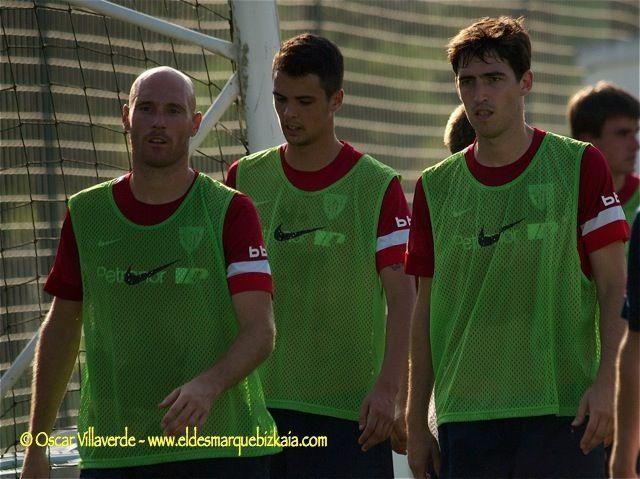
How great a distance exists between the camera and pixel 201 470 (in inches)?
198

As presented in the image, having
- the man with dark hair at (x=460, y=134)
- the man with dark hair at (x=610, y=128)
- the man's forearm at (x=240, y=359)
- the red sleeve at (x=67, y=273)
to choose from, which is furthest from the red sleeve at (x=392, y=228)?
the man with dark hair at (x=610, y=128)

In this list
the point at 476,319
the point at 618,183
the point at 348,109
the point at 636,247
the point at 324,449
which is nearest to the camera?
the point at 636,247

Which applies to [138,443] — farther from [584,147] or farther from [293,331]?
[584,147]

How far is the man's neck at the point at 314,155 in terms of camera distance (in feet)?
20.2

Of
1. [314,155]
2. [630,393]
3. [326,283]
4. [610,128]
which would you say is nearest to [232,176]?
[314,155]

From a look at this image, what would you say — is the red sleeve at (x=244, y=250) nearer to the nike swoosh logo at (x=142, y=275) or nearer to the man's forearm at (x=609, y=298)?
the nike swoosh logo at (x=142, y=275)

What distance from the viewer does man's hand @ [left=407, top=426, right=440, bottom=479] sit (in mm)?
5426

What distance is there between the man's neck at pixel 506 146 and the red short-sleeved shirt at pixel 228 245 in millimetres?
821

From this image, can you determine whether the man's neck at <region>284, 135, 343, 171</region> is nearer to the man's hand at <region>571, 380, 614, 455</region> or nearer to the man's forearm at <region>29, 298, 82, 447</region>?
the man's forearm at <region>29, 298, 82, 447</region>

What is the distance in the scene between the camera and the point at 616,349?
4.97 meters

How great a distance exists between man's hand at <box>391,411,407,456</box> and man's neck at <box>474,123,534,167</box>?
3.53 feet

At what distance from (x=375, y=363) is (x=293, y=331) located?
340 millimetres

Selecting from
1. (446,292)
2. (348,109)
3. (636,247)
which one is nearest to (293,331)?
(446,292)

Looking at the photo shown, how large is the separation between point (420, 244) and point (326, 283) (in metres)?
0.63
